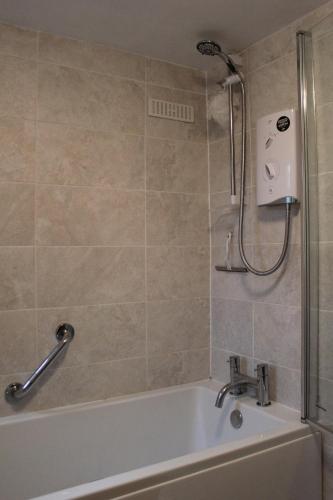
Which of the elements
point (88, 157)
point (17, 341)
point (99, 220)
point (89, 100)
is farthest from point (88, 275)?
point (89, 100)

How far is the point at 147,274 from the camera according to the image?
6.49 feet

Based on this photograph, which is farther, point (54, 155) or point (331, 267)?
point (54, 155)

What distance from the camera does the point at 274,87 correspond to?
5.84 feet

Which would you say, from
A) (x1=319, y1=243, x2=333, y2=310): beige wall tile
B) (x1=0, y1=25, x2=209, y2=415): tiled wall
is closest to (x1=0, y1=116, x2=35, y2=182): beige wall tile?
(x1=0, y1=25, x2=209, y2=415): tiled wall

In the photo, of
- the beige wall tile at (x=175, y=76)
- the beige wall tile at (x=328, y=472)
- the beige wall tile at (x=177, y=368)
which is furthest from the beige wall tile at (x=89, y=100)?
the beige wall tile at (x=328, y=472)

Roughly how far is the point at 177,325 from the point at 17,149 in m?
1.11

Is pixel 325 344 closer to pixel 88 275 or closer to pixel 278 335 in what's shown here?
pixel 278 335

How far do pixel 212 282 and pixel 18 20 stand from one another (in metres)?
1.49

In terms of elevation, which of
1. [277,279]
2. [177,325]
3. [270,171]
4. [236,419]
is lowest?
[236,419]

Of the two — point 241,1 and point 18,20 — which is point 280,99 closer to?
point 241,1

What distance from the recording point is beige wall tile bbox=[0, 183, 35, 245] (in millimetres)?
1670

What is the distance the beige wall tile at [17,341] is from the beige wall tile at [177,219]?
2.21 ft

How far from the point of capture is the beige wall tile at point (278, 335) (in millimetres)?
1680

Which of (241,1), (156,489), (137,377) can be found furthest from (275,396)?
(241,1)
